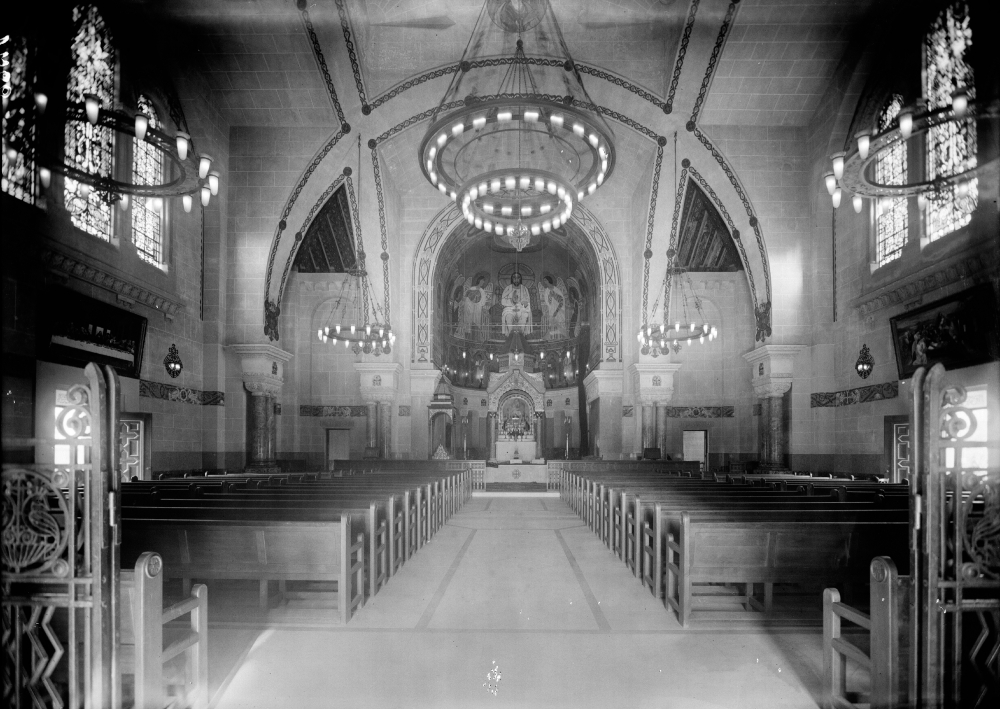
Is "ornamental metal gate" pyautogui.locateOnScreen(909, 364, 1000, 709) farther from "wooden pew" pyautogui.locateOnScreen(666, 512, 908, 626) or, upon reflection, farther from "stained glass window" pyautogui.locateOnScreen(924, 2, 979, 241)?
"stained glass window" pyautogui.locateOnScreen(924, 2, 979, 241)

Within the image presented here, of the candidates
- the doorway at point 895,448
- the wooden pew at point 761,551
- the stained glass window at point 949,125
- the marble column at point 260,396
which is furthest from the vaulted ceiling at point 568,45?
the wooden pew at point 761,551

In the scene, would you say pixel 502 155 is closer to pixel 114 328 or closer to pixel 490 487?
pixel 490 487

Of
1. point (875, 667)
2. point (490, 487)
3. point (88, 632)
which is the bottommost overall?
point (490, 487)

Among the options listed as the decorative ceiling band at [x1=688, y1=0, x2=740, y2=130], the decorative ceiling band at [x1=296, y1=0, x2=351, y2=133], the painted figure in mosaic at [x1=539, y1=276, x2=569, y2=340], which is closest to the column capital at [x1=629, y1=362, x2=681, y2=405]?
the decorative ceiling band at [x1=688, y1=0, x2=740, y2=130]

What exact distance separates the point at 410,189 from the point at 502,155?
10.4 feet

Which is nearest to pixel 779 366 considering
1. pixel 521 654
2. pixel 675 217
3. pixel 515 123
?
pixel 675 217

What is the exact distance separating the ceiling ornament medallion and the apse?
9146 millimetres

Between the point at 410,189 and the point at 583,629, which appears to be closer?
the point at 583,629

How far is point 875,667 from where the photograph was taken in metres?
2.95

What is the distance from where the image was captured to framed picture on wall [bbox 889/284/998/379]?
8977 mm

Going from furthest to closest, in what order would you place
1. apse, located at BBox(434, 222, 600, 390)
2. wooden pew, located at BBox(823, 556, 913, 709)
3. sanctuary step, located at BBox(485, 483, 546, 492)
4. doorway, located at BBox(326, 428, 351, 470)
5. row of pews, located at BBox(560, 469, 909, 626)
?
apse, located at BBox(434, 222, 600, 390) → doorway, located at BBox(326, 428, 351, 470) → sanctuary step, located at BBox(485, 483, 546, 492) → row of pews, located at BBox(560, 469, 909, 626) → wooden pew, located at BBox(823, 556, 913, 709)

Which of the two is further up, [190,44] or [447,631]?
[190,44]

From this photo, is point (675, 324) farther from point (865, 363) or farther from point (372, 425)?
point (372, 425)

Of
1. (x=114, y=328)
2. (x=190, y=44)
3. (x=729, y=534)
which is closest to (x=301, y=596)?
(x=729, y=534)
